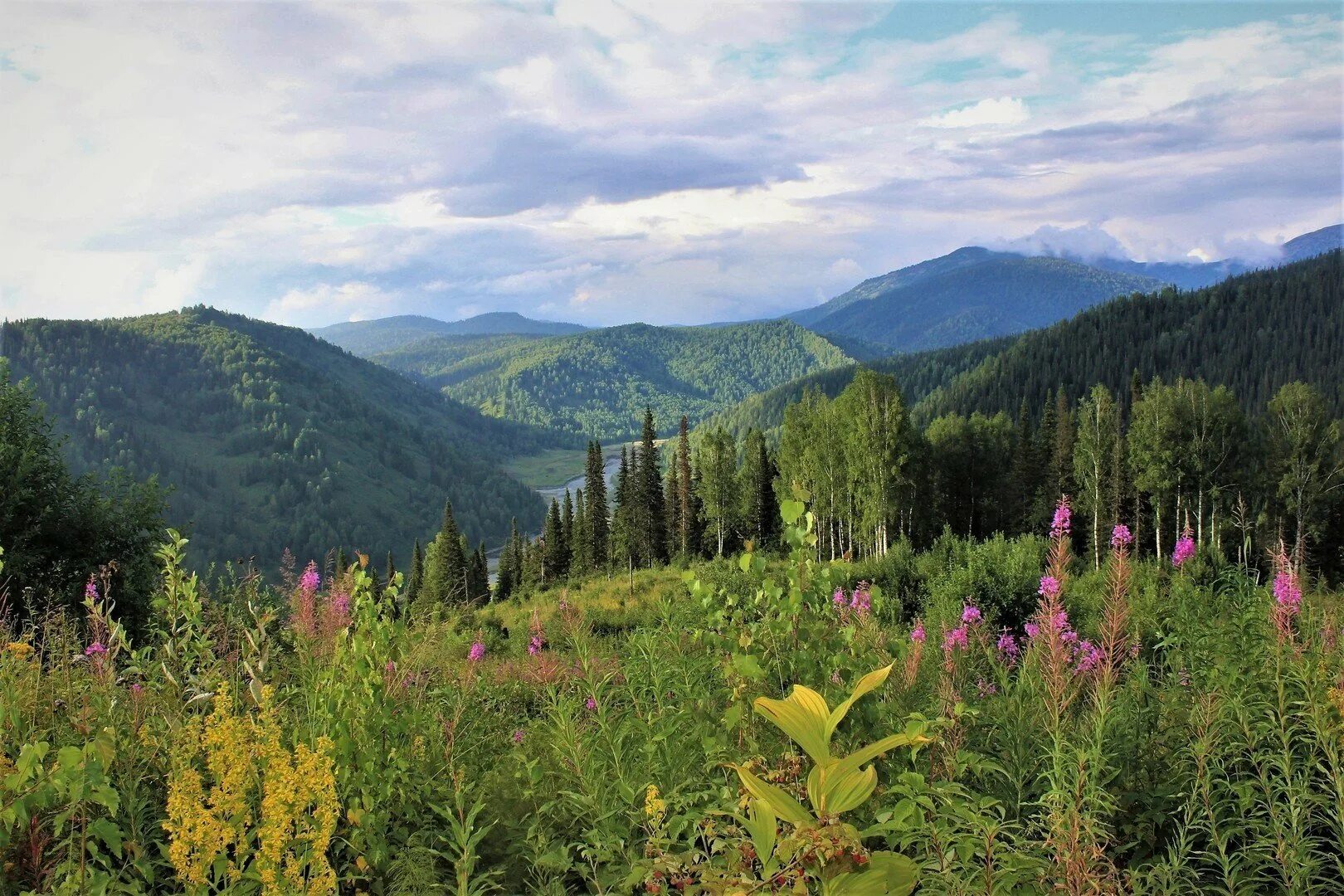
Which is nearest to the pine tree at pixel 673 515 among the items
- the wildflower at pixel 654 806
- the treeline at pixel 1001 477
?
the treeline at pixel 1001 477

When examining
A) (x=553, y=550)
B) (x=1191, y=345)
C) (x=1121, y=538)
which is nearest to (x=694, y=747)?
(x=1121, y=538)

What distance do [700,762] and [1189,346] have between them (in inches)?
7360

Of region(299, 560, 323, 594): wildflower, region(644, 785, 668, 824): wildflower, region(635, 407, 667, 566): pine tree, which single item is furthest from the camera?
region(635, 407, 667, 566): pine tree

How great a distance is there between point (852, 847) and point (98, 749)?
289 centimetres

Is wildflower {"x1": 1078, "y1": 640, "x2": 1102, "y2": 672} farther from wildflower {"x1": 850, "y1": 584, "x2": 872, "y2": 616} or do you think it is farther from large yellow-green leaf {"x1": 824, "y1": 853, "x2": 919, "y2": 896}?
large yellow-green leaf {"x1": 824, "y1": 853, "x2": 919, "y2": 896}

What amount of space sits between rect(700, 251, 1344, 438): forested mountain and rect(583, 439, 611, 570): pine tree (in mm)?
85165

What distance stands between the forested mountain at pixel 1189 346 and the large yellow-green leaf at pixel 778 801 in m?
147

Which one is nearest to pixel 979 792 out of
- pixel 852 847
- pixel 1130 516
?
pixel 852 847

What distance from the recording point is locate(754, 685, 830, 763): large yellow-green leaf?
2.11 metres

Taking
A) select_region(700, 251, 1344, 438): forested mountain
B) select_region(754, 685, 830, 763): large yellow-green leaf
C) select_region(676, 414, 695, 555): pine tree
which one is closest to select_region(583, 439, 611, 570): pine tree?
select_region(676, 414, 695, 555): pine tree

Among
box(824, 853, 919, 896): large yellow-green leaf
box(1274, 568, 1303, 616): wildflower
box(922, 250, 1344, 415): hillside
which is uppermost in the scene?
box(922, 250, 1344, 415): hillside

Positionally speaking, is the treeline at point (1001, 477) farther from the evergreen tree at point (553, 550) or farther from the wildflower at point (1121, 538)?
the wildflower at point (1121, 538)

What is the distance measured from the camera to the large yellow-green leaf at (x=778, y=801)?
2.13m

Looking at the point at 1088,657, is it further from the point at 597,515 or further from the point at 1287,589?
the point at 597,515
